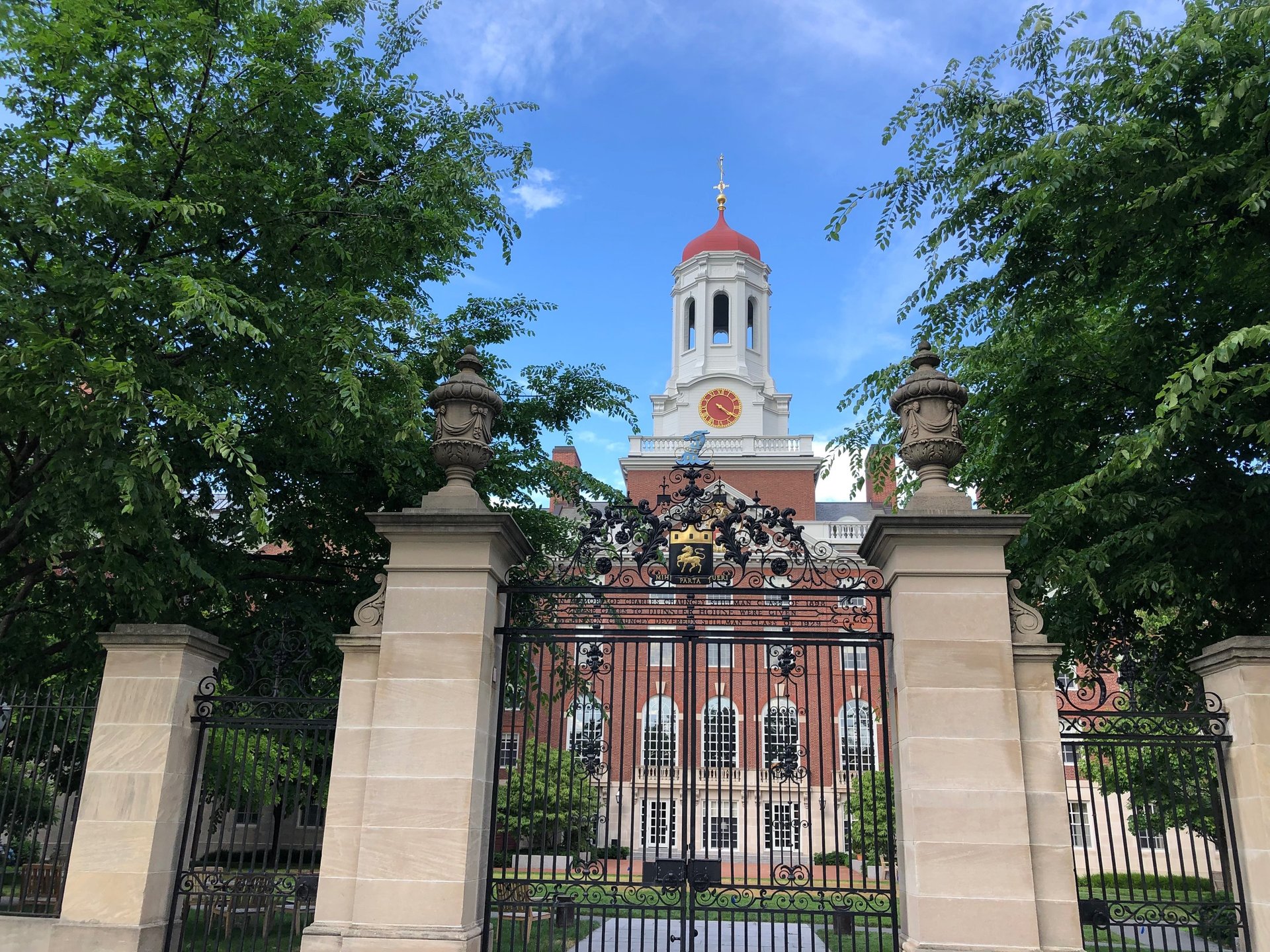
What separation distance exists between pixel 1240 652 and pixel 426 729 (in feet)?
20.2

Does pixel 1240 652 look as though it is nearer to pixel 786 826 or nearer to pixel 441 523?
pixel 786 826

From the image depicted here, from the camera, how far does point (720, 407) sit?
156 ft

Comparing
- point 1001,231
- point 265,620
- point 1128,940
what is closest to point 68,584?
point 265,620

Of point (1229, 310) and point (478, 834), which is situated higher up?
point (1229, 310)

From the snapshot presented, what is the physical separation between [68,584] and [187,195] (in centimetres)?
445

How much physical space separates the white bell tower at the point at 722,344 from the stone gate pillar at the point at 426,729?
38.3 m

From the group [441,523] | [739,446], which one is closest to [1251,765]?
[441,523]

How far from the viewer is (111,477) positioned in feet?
24.9

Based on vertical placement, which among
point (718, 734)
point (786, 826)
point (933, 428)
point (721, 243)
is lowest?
point (786, 826)

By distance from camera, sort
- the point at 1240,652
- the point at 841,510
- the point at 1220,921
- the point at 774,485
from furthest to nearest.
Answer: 1. the point at 841,510
2. the point at 774,485
3. the point at 1240,652
4. the point at 1220,921

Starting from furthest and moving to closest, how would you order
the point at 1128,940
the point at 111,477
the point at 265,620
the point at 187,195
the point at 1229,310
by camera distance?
the point at 1128,940, the point at 265,620, the point at 1229,310, the point at 187,195, the point at 111,477

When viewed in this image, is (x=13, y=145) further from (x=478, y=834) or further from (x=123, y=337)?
(x=478, y=834)

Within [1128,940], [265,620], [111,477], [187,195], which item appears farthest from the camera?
[1128,940]

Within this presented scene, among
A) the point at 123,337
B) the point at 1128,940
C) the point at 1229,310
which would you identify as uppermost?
the point at 1229,310
